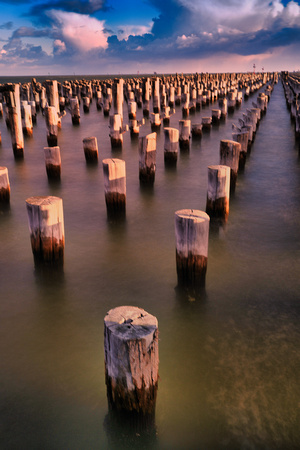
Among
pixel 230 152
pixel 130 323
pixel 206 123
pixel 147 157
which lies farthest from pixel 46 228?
pixel 206 123

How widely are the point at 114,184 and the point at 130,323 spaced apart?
4390 millimetres

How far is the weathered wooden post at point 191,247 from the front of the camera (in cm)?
415

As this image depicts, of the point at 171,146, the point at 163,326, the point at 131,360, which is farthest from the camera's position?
the point at 171,146

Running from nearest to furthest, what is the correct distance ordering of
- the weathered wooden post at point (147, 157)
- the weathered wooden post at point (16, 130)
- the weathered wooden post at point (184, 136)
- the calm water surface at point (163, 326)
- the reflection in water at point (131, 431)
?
the reflection in water at point (131, 431) → the calm water surface at point (163, 326) → the weathered wooden post at point (147, 157) → the weathered wooden post at point (16, 130) → the weathered wooden post at point (184, 136)

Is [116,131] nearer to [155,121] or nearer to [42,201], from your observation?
[155,121]

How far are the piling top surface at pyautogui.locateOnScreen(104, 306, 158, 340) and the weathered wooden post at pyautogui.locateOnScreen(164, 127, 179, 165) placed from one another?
770cm

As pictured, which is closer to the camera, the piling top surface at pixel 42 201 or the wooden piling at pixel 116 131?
the piling top surface at pixel 42 201

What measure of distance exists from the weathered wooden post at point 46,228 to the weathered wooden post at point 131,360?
7.76 feet

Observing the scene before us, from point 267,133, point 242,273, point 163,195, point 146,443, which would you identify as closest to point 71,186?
point 163,195

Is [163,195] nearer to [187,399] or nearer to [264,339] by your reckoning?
[264,339]

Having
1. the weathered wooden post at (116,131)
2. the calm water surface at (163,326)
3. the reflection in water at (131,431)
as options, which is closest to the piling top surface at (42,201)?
the calm water surface at (163,326)

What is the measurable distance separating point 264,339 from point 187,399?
1098 millimetres

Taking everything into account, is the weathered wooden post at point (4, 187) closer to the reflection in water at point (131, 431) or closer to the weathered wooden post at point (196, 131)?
the reflection in water at point (131, 431)

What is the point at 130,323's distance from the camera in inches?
98.9
